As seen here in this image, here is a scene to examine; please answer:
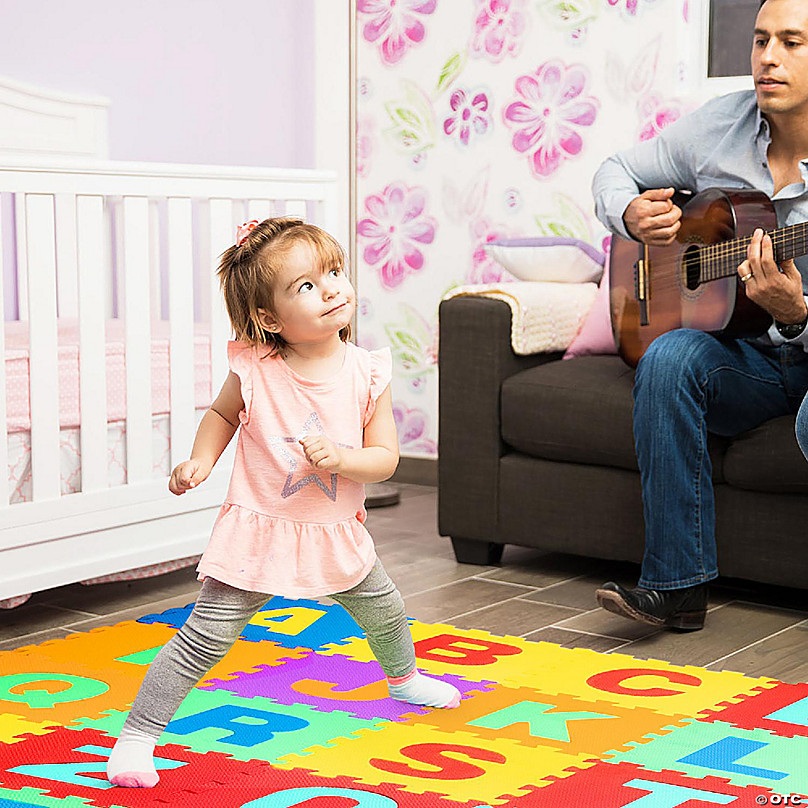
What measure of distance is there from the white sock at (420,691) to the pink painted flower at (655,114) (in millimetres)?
1812

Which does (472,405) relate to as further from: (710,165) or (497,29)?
(497,29)

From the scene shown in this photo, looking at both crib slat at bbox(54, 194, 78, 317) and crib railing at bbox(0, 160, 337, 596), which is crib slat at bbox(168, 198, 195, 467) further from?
crib slat at bbox(54, 194, 78, 317)

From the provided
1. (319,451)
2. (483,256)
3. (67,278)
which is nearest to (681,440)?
(319,451)

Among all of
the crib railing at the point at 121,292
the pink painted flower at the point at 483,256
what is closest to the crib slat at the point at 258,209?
the crib railing at the point at 121,292

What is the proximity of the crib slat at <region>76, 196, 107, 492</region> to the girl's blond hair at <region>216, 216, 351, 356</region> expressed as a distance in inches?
26.7

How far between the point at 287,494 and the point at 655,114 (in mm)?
1921

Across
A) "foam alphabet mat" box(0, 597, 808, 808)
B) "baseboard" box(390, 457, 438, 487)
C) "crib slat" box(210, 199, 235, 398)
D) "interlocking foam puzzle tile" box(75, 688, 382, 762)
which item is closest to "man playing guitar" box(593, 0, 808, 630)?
"foam alphabet mat" box(0, 597, 808, 808)

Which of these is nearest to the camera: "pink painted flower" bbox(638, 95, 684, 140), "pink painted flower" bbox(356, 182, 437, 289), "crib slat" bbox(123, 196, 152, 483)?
"crib slat" bbox(123, 196, 152, 483)

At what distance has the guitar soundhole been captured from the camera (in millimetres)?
2342

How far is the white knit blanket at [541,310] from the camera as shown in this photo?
104 inches

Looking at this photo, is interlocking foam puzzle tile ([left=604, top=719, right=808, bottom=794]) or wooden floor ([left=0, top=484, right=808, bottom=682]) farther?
wooden floor ([left=0, top=484, right=808, bottom=682])

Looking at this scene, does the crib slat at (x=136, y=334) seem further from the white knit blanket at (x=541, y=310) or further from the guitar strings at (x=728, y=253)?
the guitar strings at (x=728, y=253)

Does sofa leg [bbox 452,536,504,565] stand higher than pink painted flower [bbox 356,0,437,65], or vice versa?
pink painted flower [bbox 356,0,437,65]

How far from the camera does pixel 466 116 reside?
349 cm
